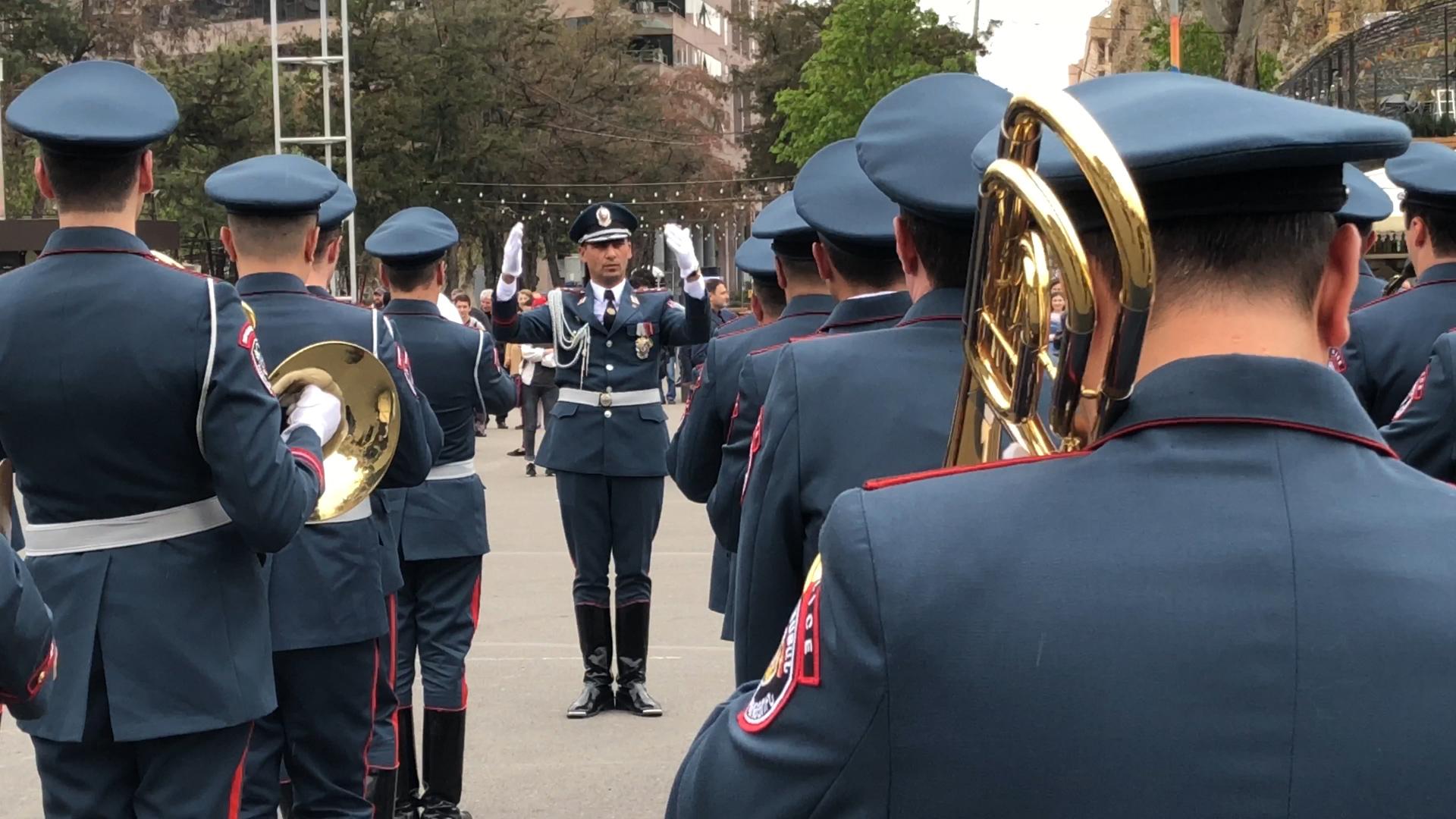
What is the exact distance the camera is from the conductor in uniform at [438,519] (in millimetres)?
5770

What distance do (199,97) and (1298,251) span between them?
3638 centimetres

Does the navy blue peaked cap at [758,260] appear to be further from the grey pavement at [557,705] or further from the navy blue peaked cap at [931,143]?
the navy blue peaked cap at [931,143]

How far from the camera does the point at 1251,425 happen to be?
135 cm

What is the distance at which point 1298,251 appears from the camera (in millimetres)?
1395

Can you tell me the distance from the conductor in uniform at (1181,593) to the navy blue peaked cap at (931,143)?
4.50ft

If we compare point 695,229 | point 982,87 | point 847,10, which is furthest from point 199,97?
point 982,87

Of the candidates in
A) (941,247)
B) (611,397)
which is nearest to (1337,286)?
(941,247)

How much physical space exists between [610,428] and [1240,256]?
5807mm

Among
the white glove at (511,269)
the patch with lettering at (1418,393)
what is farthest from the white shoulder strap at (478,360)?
the patch with lettering at (1418,393)

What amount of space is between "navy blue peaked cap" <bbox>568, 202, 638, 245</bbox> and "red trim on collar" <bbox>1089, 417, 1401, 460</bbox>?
5882mm

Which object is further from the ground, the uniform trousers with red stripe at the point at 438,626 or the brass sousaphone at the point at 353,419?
the brass sousaphone at the point at 353,419

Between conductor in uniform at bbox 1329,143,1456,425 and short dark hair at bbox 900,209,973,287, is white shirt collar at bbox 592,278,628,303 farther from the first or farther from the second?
short dark hair at bbox 900,209,973,287

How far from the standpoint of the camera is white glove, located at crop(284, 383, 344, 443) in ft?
12.4

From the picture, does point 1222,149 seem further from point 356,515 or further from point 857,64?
point 857,64
